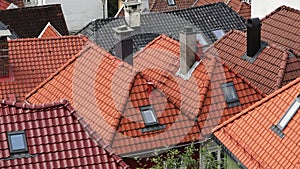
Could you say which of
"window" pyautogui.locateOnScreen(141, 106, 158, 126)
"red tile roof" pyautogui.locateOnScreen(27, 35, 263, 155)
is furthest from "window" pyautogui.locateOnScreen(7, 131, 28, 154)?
"window" pyautogui.locateOnScreen(141, 106, 158, 126)

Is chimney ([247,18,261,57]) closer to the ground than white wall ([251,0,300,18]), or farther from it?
farther from it

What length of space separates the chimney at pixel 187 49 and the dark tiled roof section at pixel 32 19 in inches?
649

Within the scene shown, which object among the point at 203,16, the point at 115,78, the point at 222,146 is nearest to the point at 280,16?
the point at 203,16

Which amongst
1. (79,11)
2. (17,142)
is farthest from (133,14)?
(17,142)

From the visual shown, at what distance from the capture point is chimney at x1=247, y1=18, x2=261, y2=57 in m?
32.6

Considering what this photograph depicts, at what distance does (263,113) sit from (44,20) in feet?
78.2

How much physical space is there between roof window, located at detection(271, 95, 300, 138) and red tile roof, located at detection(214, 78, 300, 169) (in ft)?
0.28

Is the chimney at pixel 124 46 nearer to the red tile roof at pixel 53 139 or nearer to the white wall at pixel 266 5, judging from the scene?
the red tile roof at pixel 53 139

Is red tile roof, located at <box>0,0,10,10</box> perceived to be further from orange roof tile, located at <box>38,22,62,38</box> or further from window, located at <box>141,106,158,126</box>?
window, located at <box>141,106,158,126</box>

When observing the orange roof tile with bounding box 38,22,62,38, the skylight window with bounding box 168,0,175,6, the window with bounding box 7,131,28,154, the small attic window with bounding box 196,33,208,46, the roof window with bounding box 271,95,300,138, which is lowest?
the skylight window with bounding box 168,0,175,6

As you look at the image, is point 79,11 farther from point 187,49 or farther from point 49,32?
point 187,49

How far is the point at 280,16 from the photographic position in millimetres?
36031

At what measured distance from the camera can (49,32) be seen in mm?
45219

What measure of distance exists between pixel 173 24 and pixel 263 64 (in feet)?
32.6
